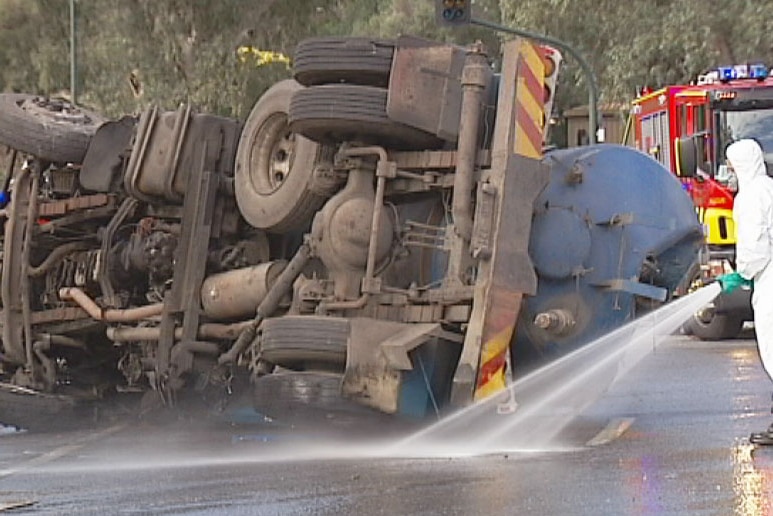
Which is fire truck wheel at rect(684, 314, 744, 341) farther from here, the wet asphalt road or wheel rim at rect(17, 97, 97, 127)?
wheel rim at rect(17, 97, 97, 127)

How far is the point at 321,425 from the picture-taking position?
30.3 feet

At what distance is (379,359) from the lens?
28.7ft

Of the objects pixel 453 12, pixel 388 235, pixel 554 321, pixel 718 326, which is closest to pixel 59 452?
pixel 388 235

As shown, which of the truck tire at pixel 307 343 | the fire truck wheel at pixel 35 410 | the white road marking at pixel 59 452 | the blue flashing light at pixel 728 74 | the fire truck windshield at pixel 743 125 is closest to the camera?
the truck tire at pixel 307 343

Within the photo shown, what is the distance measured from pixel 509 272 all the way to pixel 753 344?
11543 millimetres

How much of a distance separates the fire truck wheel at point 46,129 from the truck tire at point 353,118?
2.80m

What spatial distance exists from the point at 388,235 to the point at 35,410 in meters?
3.71

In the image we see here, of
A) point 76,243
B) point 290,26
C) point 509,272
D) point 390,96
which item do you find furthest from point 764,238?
point 290,26

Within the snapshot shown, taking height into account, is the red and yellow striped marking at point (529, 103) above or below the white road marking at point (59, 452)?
above

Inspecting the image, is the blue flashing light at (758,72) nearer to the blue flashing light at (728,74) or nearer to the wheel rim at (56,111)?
the blue flashing light at (728,74)

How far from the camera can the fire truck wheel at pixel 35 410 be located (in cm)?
1174

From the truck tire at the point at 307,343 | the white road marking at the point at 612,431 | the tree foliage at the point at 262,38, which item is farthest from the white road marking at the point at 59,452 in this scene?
the tree foliage at the point at 262,38

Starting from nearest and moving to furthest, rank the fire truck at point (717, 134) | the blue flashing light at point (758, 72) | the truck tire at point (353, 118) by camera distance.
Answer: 1. the truck tire at point (353, 118)
2. the fire truck at point (717, 134)
3. the blue flashing light at point (758, 72)

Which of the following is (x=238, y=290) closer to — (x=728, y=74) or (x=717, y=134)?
(x=717, y=134)
